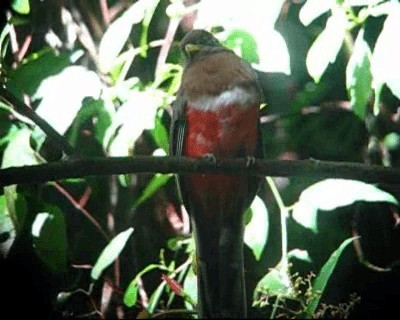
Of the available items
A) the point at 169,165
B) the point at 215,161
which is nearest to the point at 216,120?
the point at 215,161

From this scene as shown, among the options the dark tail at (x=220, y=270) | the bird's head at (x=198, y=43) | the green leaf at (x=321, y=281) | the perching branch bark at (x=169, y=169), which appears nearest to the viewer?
the perching branch bark at (x=169, y=169)

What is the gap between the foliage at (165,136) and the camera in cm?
117

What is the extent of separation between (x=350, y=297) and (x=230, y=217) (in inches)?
10.4

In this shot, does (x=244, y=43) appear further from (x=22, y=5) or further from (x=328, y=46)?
(x=22, y=5)

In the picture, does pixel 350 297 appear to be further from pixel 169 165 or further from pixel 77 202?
pixel 77 202

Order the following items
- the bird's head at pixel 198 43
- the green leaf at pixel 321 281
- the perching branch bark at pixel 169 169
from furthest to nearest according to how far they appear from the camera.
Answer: the bird's head at pixel 198 43 < the green leaf at pixel 321 281 < the perching branch bark at pixel 169 169

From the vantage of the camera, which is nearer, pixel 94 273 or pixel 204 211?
pixel 94 273

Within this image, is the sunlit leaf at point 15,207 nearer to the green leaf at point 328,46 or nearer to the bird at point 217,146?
the bird at point 217,146

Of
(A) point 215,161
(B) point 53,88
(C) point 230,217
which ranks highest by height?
(B) point 53,88

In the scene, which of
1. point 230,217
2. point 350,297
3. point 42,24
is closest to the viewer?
point 350,297

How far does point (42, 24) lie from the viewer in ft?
4.71

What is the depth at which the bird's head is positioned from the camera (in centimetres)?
Result: 130

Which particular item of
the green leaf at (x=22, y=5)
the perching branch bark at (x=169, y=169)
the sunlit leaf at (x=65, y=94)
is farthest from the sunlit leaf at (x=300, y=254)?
the green leaf at (x=22, y=5)

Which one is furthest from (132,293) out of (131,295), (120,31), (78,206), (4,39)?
(4,39)
